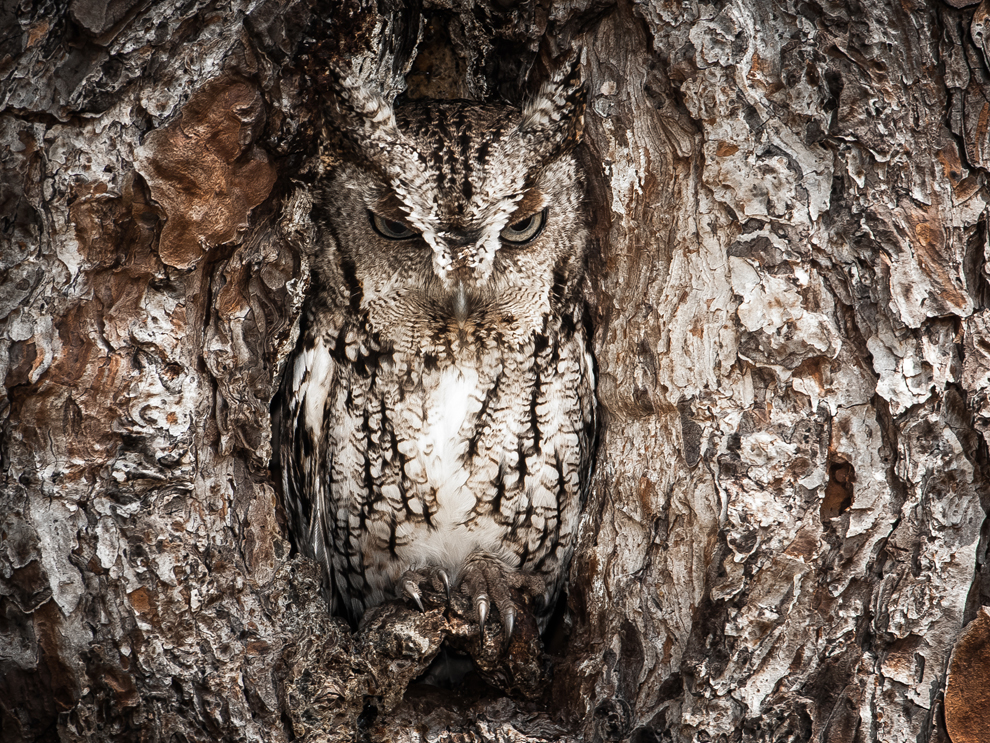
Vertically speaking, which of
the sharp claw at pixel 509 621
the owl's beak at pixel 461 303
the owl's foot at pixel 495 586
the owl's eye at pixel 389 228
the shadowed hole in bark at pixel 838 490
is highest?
the owl's eye at pixel 389 228

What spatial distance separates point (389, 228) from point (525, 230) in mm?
362

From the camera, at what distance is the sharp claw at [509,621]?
203 cm

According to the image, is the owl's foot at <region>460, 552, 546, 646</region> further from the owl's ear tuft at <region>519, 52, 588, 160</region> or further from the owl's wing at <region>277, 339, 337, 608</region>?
the owl's ear tuft at <region>519, 52, 588, 160</region>

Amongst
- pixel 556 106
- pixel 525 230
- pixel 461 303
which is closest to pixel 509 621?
pixel 461 303

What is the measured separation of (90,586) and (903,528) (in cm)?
184

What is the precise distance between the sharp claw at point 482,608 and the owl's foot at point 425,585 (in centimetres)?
8

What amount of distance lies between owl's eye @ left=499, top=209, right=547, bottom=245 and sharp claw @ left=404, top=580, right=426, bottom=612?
962 millimetres

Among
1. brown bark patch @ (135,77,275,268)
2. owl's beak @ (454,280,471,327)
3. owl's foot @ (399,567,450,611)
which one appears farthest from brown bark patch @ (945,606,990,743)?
brown bark patch @ (135,77,275,268)

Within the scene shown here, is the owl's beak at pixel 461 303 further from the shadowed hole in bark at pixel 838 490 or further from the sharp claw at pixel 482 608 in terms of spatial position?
the shadowed hole in bark at pixel 838 490

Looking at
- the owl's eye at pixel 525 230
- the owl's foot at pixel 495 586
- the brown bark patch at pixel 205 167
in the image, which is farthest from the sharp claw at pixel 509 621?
the brown bark patch at pixel 205 167

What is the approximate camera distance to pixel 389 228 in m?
2.03

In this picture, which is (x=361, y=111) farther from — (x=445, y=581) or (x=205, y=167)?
(x=445, y=581)

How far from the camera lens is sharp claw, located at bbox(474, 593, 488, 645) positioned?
2013 mm

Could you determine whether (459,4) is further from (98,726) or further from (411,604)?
(98,726)
